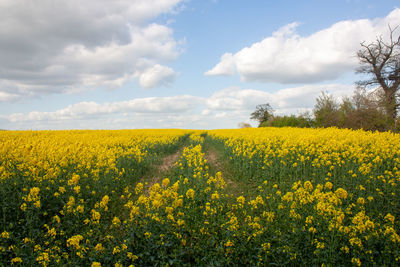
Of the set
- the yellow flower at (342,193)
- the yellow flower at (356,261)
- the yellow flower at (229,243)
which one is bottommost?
the yellow flower at (356,261)

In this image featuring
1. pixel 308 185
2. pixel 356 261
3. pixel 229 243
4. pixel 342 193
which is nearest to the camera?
pixel 356 261

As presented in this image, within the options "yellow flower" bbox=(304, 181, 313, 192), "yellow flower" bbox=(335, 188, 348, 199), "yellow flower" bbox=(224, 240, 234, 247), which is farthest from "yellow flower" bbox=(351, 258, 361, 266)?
"yellow flower" bbox=(304, 181, 313, 192)

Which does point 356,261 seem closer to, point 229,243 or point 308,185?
point 229,243

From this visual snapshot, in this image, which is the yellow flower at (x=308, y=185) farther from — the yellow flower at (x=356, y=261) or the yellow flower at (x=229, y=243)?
the yellow flower at (x=229, y=243)

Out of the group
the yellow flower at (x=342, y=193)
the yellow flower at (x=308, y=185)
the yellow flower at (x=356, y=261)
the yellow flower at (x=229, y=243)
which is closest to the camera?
the yellow flower at (x=356, y=261)

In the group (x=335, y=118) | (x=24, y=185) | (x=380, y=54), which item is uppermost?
(x=380, y=54)

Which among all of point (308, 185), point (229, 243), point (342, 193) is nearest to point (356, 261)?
point (342, 193)

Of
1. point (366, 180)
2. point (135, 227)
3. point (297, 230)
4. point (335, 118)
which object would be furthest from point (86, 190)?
point (335, 118)

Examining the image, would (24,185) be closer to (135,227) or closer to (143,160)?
(135,227)

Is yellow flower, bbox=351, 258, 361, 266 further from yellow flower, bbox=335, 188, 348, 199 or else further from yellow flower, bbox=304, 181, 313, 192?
yellow flower, bbox=304, 181, 313, 192

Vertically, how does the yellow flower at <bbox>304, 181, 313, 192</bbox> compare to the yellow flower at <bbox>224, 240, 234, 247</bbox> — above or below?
above

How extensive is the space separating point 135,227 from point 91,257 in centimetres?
76

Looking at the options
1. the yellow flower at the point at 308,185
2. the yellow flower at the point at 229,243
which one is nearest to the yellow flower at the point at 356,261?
the yellow flower at the point at 229,243

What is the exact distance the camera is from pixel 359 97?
97.5 feet
